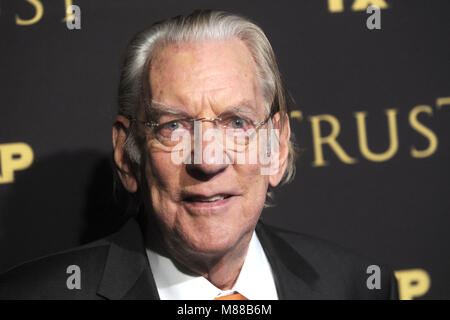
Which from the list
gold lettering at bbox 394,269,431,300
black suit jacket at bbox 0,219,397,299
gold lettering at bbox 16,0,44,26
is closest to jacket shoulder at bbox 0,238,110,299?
black suit jacket at bbox 0,219,397,299

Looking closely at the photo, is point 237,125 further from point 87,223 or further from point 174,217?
point 87,223

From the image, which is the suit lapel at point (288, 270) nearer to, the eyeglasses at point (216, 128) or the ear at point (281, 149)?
the ear at point (281, 149)

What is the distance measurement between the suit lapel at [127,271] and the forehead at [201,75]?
43 cm

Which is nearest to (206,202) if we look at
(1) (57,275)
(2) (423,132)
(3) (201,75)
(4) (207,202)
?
(4) (207,202)

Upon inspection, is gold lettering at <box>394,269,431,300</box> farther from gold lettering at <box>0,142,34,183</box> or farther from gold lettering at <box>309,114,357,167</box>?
gold lettering at <box>0,142,34,183</box>

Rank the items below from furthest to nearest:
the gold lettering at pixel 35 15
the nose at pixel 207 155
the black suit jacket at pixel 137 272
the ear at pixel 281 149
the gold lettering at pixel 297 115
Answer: the gold lettering at pixel 297 115 → the gold lettering at pixel 35 15 → the ear at pixel 281 149 → the black suit jacket at pixel 137 272 → the nose at pixel 207 155

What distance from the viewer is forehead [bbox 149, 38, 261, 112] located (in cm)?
142

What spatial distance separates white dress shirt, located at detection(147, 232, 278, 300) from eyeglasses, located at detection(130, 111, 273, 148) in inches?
13.9

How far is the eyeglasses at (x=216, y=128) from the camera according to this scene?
4.73ft

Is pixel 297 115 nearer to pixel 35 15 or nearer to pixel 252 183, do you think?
pixel 252 183

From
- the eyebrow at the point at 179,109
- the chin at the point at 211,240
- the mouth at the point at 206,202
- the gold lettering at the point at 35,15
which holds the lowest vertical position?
the chin at the point at 211,240

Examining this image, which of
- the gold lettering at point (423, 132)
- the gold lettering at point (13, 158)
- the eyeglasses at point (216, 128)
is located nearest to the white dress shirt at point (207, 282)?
the eyeglasses at point (216, 128)

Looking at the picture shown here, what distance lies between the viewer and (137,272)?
1533 mm

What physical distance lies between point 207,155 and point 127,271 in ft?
1.36
